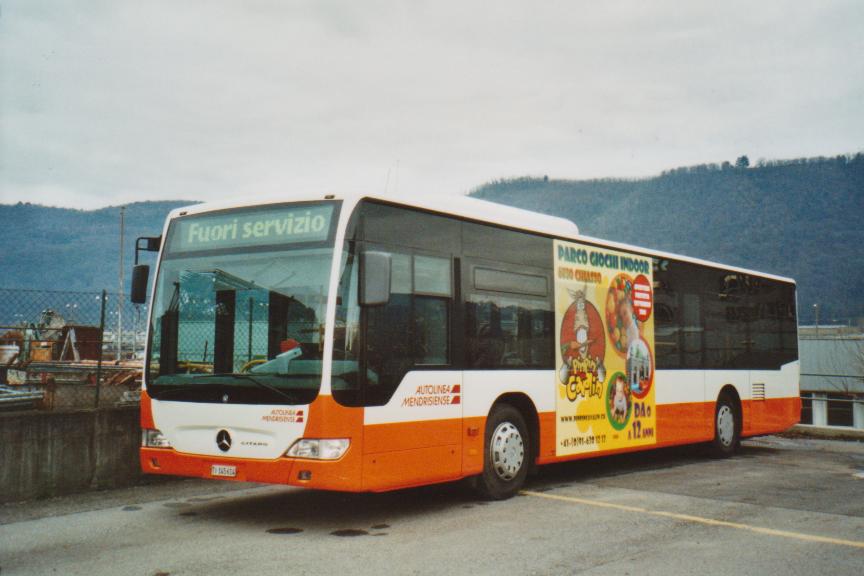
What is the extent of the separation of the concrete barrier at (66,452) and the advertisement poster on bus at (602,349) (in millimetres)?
5009

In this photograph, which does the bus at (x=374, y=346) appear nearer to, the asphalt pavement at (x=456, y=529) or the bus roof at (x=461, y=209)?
the bus roof at (x=461, y=209)

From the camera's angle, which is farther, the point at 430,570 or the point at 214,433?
the point at 214,433

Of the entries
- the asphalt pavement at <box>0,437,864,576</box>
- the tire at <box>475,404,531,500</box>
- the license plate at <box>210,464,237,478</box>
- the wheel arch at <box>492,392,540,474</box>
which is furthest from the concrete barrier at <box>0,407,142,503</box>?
the wheel arch at <box>492,392,540,474</box>

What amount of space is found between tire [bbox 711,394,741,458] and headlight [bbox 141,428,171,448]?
28.4ft

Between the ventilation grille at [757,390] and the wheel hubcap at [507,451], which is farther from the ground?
the ventilation grille at [757,390]

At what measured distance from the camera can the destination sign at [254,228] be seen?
7.61m

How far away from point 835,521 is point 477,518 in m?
3.26

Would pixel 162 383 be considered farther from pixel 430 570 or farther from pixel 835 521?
pixel 835 521

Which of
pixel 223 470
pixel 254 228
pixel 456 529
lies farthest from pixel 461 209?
pixel 223 470

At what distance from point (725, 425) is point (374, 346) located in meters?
8.22

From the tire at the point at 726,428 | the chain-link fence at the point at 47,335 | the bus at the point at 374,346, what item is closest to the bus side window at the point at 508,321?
the bus at the point at 374,346

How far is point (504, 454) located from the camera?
911 centimetres

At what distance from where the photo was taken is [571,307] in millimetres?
10414

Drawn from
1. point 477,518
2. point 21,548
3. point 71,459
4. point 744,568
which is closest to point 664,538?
point 744,568
